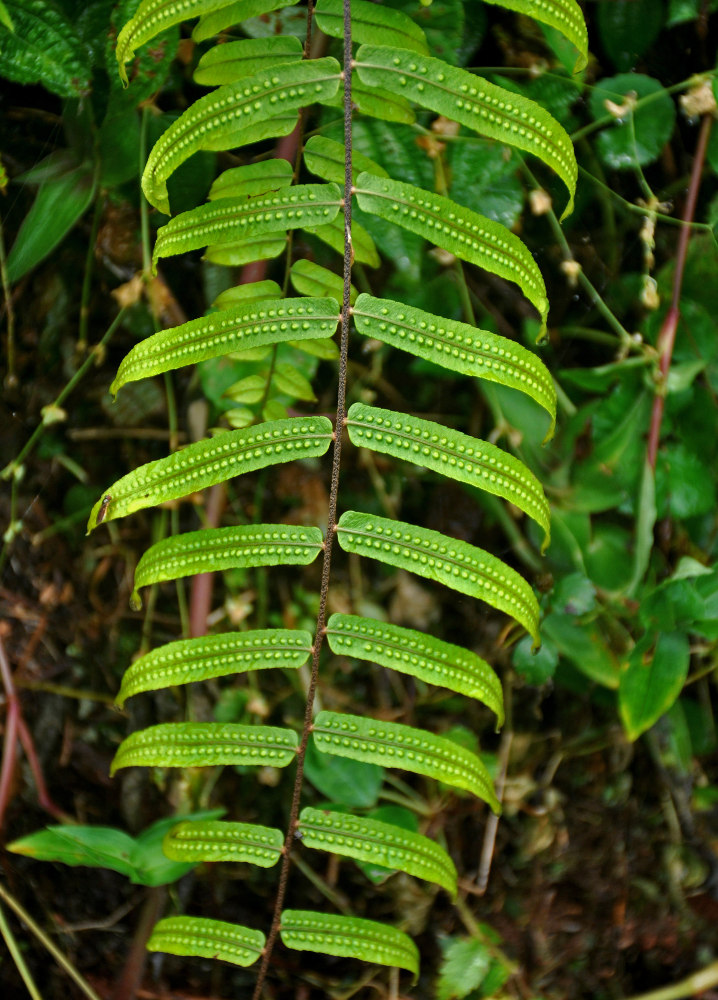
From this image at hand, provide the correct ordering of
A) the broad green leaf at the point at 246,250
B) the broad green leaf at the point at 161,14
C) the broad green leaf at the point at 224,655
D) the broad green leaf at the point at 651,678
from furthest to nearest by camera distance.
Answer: the broad green leaf at the point at 651,678, the broad green leaf at the point at 246,250, the broad green leaf at the point at 224,655, the broad green leaf at the point at 161,14

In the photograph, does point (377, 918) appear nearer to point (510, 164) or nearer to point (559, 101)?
point (510, 164)

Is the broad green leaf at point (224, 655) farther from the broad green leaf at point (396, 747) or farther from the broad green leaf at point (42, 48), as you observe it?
the broad green leaf at point (42, 48)

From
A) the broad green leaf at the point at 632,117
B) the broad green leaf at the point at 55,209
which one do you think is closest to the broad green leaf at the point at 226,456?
the broad green leaf at the point at 55,209

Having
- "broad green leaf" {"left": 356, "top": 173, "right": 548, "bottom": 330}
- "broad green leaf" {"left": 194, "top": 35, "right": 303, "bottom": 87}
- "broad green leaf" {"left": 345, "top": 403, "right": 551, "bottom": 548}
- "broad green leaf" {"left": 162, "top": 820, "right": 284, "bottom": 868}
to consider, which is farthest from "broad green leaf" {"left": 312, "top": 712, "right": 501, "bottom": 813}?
"broad green leaf" {"left": 194, "top": 35, "right": 303, "bottom": 87}

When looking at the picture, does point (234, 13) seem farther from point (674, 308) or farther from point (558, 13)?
point (674, 308)

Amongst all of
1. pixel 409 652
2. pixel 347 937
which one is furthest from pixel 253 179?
pixel 347 937

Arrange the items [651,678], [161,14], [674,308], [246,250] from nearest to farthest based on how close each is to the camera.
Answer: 1. [161,14]
2. [246,250]
3. [651,678]
4. [674,308]

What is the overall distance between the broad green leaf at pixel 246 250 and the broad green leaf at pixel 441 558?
0.52 metres

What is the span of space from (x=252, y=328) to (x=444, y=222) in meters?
0.34

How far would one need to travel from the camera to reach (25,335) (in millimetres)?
1754

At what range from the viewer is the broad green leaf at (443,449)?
1.19 metres

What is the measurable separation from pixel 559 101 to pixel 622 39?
0.21m

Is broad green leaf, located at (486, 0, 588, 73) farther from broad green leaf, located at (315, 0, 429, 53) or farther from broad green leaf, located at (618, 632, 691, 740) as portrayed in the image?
broad green leaf, located at (618, 632, 691, 740)

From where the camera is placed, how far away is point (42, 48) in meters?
1.46
